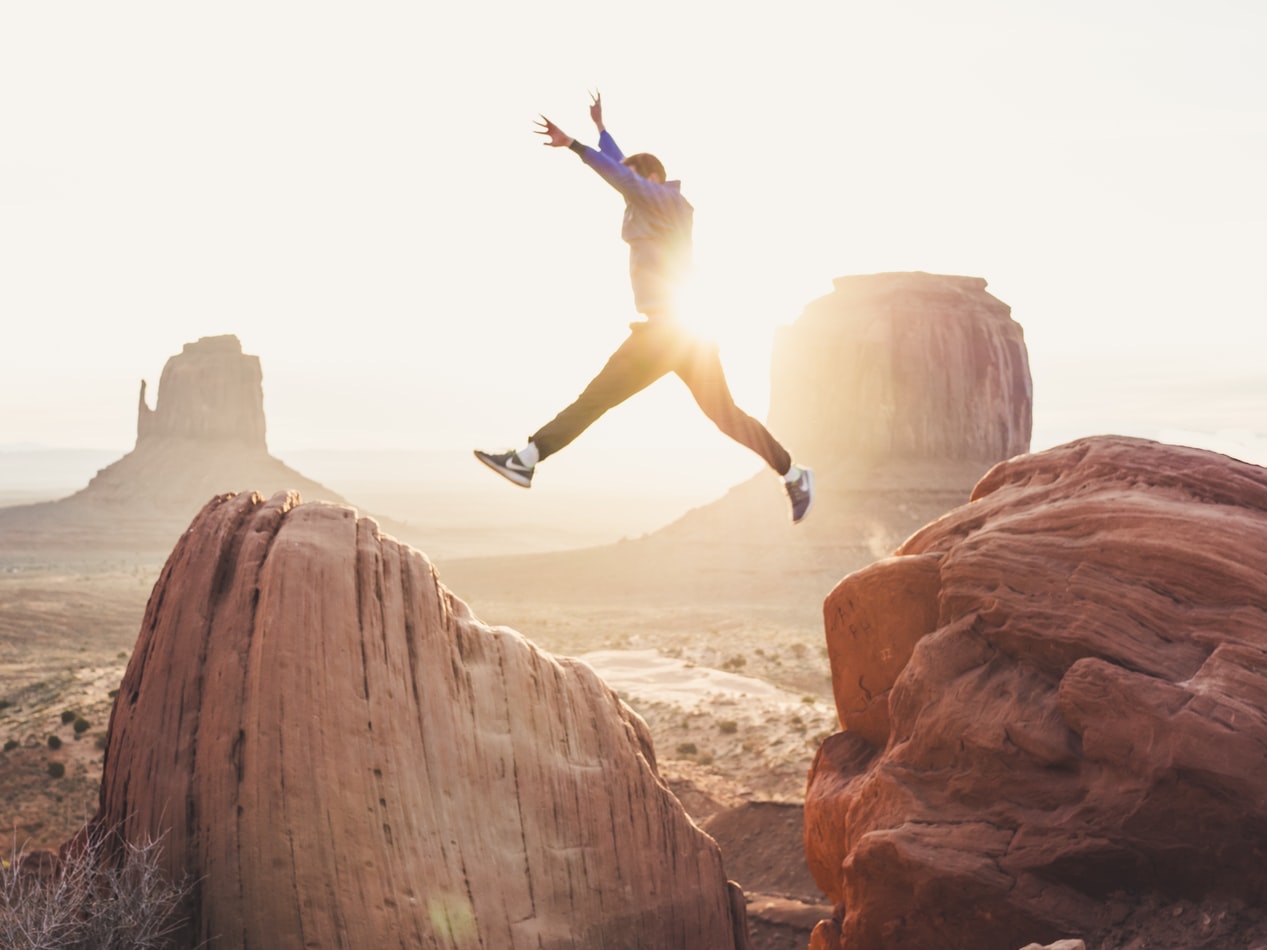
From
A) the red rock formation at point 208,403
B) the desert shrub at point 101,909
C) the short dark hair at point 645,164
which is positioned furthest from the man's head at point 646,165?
the red rock formation at point 208,403

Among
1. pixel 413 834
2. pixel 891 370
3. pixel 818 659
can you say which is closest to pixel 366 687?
pixel 413 834

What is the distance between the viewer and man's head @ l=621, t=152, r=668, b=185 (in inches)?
297

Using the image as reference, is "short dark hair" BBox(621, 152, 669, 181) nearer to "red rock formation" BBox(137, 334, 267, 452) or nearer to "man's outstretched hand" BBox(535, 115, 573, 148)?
"man's outstretched hand" BBox(535, 115, 573, 148)

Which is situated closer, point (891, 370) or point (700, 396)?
point (700, 396)

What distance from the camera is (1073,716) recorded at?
6840 mm

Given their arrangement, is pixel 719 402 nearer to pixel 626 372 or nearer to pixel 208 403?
pixel 626 372

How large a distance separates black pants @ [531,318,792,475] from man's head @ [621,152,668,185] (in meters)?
0.98

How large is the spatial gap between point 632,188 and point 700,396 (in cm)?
155

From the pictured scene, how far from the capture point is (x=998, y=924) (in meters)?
6.87

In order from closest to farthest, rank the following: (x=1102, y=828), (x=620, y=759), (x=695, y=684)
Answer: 1. (x=1102, y=828)
2. (x=620, y=759)
3. (x=695, y=684)

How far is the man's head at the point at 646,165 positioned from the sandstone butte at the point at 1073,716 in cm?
354

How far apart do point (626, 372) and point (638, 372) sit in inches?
3.4

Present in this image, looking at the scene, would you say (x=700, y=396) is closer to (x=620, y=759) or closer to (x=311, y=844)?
(x=620, y=759)

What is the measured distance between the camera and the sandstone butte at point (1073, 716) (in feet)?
20.7
